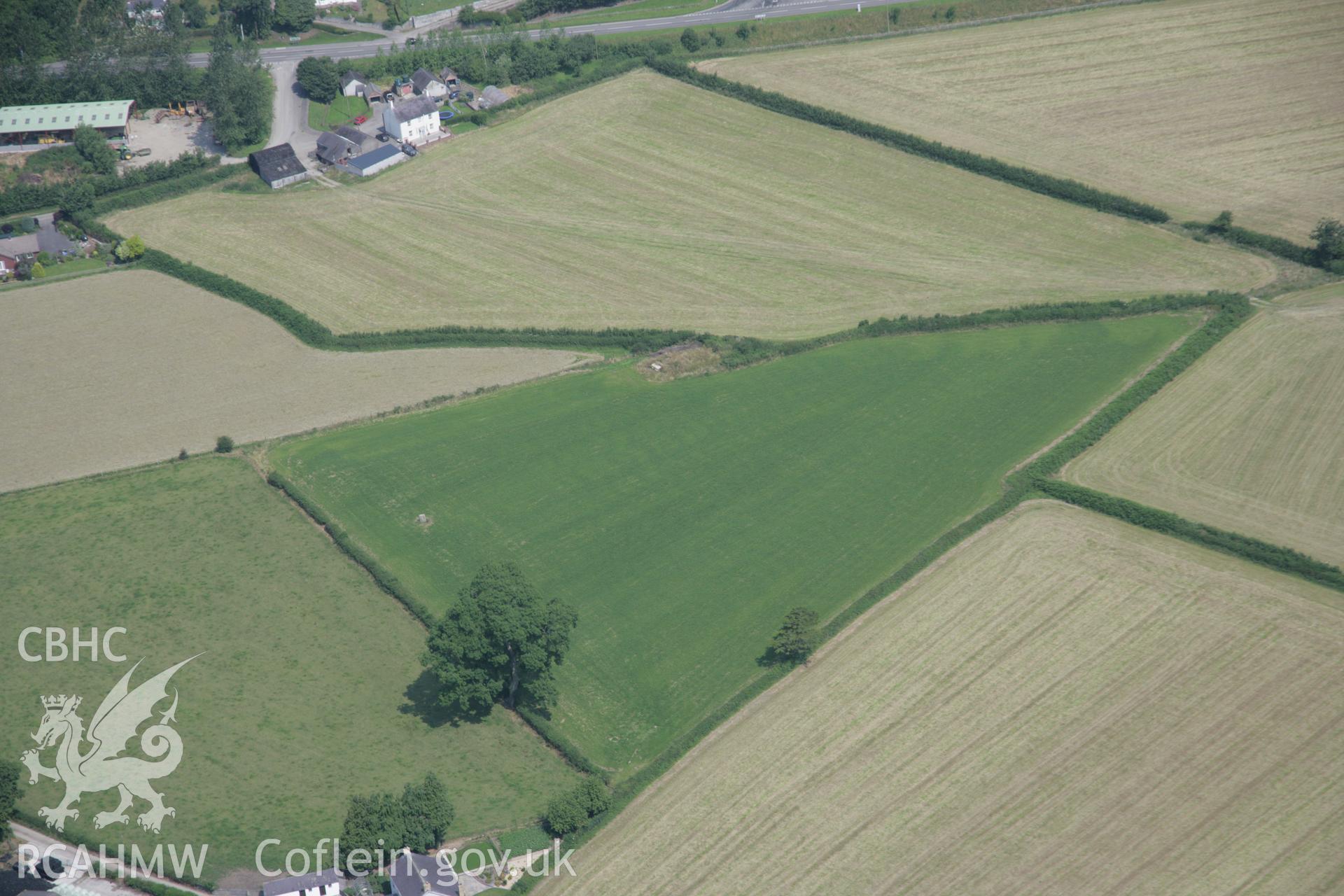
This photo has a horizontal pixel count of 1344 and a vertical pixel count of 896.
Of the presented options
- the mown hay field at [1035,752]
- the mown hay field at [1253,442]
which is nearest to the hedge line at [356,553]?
the mown hay field at [1035,752]

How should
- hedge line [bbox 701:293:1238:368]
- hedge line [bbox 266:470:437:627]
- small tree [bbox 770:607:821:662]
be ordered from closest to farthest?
small tree [bbox 770:607:821:662]
hedge line [bbox 266:470:437:627]
hedge line [bbox 701:293:1238:368]

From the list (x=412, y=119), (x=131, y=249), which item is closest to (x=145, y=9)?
(x=412, y=119)

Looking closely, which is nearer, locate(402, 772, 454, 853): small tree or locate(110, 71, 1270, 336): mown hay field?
locate(402, 772, 454, 853): small tree

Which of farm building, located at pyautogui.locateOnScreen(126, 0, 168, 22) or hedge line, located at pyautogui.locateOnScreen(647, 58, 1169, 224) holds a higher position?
farm building, located at pyautogui.locateOnScreen(126, 0, 168, 22)

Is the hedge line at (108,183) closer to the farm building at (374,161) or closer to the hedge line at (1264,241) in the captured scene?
the farm building at (374,161)

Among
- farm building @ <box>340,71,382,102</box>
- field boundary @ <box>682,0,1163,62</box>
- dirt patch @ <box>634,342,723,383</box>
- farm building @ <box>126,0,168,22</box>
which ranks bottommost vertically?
dirt patch @ <box>634,342,723,383</box>

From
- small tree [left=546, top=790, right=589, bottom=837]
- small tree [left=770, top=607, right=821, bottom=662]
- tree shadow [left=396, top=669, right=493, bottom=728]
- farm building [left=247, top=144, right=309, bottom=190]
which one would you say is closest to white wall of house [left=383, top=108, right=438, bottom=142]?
farm building [left=247, top=144, right=309, bottom=190]

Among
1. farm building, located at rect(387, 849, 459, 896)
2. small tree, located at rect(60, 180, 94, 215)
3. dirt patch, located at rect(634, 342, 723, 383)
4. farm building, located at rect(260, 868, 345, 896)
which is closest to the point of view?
farm building, located at rect(260, 868, 345, 896)

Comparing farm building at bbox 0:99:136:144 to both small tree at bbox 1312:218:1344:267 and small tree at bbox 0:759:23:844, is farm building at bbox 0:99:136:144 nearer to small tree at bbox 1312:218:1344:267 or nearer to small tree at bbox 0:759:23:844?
small tree at bbox 0:759:23:844
